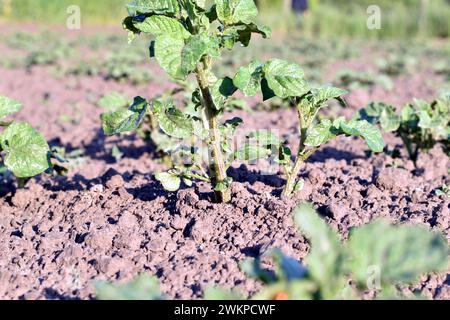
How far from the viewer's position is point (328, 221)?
258 cm

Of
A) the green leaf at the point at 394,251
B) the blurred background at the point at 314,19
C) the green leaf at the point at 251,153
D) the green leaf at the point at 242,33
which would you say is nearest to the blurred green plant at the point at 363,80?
the green leaf at the point at 251,153

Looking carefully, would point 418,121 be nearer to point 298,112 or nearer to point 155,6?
point 298,112

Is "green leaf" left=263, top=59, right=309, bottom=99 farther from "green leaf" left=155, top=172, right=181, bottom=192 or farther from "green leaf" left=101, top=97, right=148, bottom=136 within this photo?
"green leaf" left=155, top=172, right=181, bottom=192

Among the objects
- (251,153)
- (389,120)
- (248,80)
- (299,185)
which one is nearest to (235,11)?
(248,80)

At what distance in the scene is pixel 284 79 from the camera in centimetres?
238

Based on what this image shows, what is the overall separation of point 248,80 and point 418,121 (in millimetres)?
1530

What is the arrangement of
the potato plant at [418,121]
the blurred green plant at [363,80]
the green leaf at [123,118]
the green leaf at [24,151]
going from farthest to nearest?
the blurred green plant at [363,80]
the potato plant at [418,121]
the green leaf at [24,151]
the green leaf at [123,118]

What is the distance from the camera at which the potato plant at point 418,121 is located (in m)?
3.42

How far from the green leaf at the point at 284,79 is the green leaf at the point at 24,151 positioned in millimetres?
1097

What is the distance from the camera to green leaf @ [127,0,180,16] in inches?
92.0

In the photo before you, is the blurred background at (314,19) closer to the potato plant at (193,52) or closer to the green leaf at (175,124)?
the potato plant at (193,52)

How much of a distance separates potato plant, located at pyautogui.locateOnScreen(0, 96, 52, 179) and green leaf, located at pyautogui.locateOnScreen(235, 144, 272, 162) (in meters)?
A: 0.87
